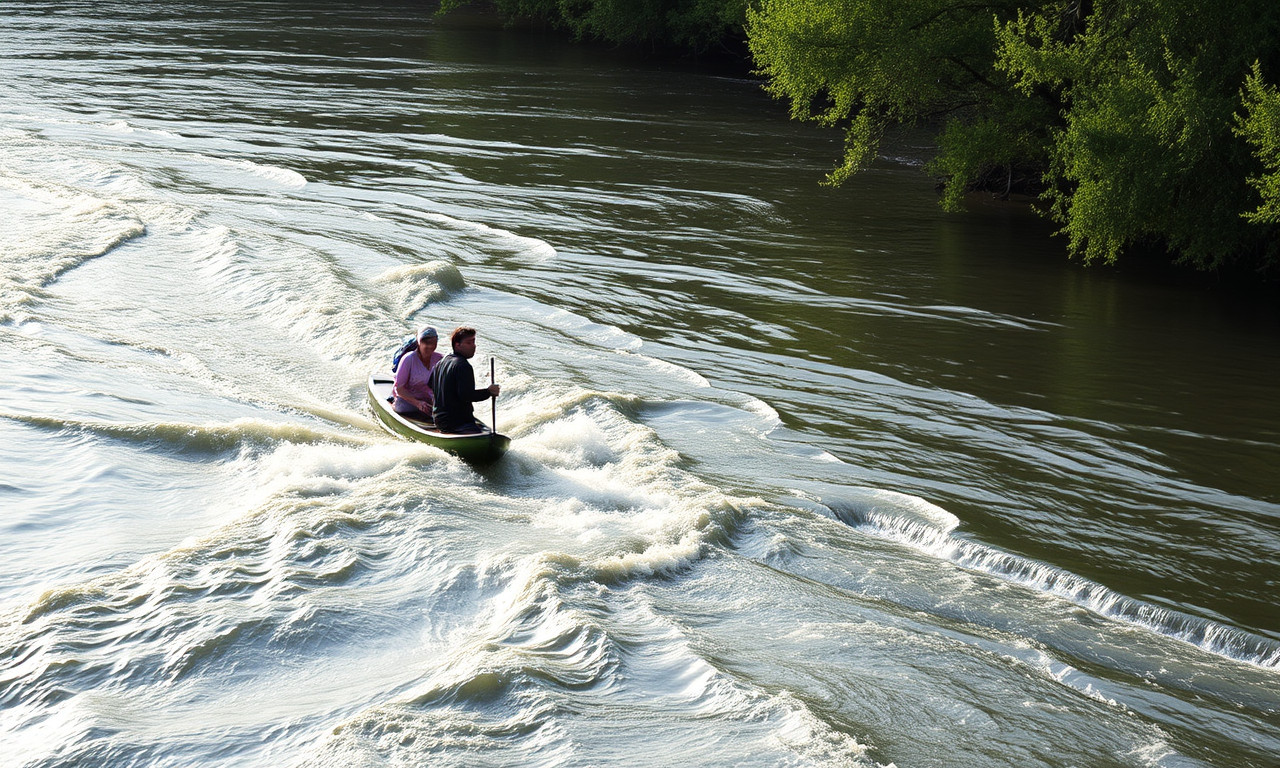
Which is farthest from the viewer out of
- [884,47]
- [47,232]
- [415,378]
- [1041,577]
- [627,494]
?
[884,47]

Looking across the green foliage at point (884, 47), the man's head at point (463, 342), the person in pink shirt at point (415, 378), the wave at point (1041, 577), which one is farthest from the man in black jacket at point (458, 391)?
the green foliage at point (884, 47)

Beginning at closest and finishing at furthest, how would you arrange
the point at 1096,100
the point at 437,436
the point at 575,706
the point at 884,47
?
1. the point at 575,706
2. the point at 437,436
3. the point at 1096,100
4. the point at 884,47

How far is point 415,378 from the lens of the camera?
43.7ft

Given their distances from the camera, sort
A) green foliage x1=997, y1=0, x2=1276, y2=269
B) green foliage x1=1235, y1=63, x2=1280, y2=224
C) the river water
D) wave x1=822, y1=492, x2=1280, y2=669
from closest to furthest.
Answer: the river water < wave x1=822, y1=492, x2=1280, y2=669 < green foliage x1=1235, y1=63, x2=1280, y2=224 < green foliage x1=997, y1=0, x2=1276, y2=269

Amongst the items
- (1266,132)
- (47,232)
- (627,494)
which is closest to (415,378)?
(627,494)

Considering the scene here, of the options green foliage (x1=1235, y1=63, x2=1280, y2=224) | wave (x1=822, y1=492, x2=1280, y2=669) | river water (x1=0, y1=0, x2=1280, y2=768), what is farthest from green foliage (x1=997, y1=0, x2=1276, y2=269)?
wave (x1=822, y1=492, x2=1280, y2=669)

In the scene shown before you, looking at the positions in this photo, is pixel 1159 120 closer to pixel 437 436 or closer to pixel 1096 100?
pixel 1096 100

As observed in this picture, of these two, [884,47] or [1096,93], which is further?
[884,47]

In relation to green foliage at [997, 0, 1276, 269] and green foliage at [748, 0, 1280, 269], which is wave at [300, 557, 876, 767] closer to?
green foliage at [748, 0, 1280, 269]

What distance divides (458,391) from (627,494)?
218 cm

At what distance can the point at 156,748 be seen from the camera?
741cm

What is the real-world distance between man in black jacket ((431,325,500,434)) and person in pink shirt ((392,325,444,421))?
0.77 m

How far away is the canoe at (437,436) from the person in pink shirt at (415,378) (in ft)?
0.58

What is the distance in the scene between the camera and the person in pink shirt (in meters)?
13.2
